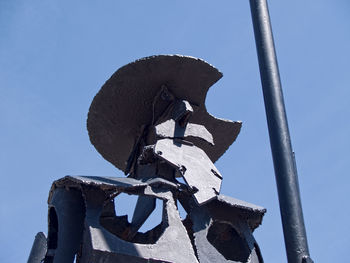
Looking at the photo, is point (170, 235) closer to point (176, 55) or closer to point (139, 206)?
point (139, 206)

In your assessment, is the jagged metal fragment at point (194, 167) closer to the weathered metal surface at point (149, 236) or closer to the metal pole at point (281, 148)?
the weathered metal surface at point (149, 236)

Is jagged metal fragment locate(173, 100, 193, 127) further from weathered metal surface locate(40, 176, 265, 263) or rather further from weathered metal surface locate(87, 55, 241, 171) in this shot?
weathered metal surface locate(40, 176, 265, 263)

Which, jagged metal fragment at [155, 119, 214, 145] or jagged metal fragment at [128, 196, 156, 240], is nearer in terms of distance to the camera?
jagged metal fragment at [155, 119, 214, 145]

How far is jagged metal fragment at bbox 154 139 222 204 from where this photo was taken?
7.54 metres

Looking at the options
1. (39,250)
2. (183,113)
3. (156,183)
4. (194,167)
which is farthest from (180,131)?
(39,250)

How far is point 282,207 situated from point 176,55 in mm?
4767

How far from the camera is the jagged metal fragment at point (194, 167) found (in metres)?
7.54

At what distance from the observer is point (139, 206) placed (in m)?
8.95

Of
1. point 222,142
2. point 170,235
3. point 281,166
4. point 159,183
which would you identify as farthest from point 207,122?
point 281,166

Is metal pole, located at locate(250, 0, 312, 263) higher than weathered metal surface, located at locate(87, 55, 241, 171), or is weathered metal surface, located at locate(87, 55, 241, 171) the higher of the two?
weathered metal surface, located at locate(87, 55, 241, 171)

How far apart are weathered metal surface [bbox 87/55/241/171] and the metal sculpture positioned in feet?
0.05

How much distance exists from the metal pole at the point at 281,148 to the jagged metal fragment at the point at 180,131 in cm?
283

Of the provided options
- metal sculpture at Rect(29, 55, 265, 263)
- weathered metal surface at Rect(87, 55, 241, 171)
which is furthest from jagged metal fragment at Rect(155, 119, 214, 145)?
weathered metal surface at Rect(87, 55, 241, 171)

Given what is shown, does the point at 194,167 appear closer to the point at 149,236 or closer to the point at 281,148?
the point at 149,236
